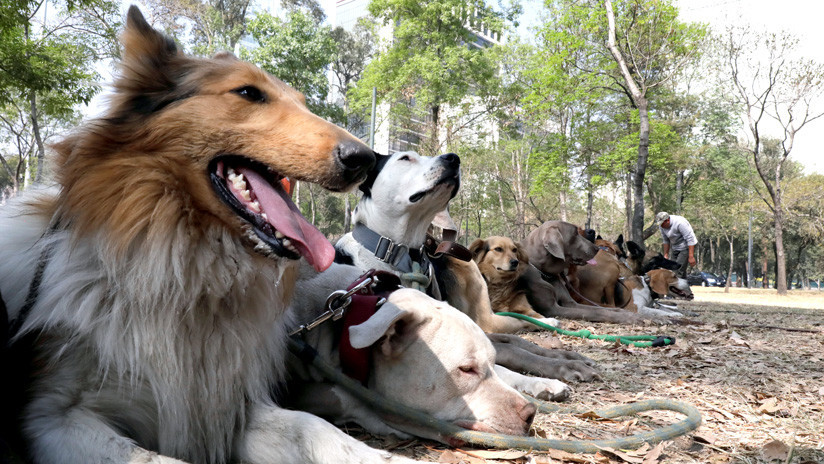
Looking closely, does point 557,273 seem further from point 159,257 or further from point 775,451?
point 159,257

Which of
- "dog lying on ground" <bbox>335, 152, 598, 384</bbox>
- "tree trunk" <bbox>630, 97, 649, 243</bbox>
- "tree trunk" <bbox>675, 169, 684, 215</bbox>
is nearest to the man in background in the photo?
"tree trunk" <bbox>630, 97, 649, 243</bbox>

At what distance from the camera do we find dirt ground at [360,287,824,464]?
7.47 feet

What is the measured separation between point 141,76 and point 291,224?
86cm

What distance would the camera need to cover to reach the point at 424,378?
7.97 ft

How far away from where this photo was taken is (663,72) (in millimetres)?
21562

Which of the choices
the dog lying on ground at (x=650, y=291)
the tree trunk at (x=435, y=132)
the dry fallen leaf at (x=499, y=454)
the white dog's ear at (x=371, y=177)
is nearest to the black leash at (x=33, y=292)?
the dry fallen leaf at (x=499, y=454)

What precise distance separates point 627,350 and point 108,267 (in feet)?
15.9

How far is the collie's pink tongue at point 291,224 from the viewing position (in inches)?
80.0

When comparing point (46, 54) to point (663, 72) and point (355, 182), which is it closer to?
point (355, 182)

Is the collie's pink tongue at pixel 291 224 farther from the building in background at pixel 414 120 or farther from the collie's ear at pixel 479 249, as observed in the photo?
the building in background at pixel 414 120

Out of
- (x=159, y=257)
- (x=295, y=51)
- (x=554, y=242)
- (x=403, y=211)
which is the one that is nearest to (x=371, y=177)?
(x=403, y=211)

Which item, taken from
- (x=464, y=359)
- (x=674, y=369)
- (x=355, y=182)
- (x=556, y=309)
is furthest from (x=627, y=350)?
(x=355, y=182)

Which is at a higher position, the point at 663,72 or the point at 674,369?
the point at 663,72

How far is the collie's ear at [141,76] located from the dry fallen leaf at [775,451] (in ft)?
9.37
